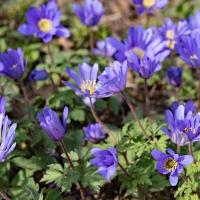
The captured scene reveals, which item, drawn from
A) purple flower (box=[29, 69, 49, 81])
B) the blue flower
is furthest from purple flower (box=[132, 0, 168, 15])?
the blue flower

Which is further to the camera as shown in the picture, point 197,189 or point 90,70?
point 90,70

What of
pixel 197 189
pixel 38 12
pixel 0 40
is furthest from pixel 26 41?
pixel 197 189

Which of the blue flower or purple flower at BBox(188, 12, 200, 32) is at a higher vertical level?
the blue flower

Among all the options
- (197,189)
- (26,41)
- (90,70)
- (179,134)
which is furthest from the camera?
(26,41)

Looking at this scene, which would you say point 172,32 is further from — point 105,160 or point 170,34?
point 105,160

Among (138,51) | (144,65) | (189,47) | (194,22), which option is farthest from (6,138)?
(194,22)

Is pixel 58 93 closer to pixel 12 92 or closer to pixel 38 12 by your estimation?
pixel 12 92

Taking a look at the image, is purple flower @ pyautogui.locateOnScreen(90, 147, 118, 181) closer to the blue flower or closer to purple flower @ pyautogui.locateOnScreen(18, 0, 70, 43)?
the blue flower
